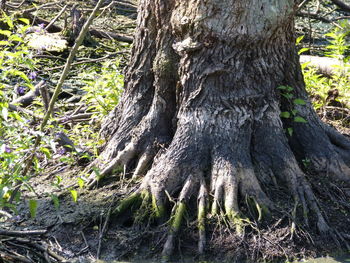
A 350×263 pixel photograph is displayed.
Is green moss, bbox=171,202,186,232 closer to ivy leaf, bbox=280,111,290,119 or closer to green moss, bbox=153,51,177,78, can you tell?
green moss, bbox=153,51,177,78

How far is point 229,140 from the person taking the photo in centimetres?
474

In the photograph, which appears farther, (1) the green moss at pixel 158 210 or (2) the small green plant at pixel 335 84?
(2) the small green plant at pixel 335 84

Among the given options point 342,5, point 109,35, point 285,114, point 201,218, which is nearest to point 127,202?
point 201,218

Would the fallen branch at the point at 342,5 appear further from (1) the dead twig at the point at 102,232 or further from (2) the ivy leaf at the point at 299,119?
(1) the dead twig at the point at 102,232

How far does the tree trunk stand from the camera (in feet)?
15.2

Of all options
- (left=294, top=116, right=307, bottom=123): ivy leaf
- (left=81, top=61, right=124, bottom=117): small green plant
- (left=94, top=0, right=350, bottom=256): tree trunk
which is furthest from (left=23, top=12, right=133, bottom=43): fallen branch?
(left=294, top=116, right=307, bottom=123): ivy leaf

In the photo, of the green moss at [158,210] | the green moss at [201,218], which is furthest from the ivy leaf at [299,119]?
the green moss at [158,210]

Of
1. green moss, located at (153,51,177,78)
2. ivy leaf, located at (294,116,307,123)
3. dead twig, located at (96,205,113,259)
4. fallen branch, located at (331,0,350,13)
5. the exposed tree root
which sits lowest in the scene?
dead twig, located at (96,205,113,259)

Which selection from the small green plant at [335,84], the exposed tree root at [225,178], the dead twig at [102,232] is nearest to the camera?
the dead twig at [102,232]

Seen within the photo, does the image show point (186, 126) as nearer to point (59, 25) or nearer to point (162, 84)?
point (162, 84)

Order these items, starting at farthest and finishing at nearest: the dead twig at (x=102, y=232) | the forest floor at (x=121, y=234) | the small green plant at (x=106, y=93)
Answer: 1. the small green plant at (x=106, y=93)
2. the dead twig at (x=102, y=232)
3. the forest floor at (x=121, y=234)

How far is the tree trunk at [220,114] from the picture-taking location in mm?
4645

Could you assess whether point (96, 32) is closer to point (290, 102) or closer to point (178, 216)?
point (290, 102)

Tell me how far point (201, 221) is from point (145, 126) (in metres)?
1.12
